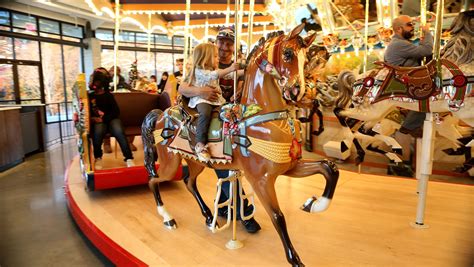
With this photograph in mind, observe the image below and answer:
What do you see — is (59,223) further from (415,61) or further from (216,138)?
(415,61)

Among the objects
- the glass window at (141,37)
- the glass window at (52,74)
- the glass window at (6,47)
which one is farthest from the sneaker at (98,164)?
the glass window at (141,37)

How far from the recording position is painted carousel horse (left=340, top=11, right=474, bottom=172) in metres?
2.46

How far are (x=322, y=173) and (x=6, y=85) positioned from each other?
443 inches

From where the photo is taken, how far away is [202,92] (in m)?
2.15

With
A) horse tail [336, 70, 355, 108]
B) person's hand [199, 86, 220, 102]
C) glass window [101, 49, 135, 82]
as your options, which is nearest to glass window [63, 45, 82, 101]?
glass window [101, 49, 135, 82]

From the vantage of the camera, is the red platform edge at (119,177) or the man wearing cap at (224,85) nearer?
the man wearing cap at (224,85)

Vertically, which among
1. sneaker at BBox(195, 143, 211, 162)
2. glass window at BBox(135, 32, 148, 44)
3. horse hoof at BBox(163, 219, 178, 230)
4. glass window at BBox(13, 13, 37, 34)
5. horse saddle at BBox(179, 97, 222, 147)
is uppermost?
glass window at BBox(135, 32, 148, 44)

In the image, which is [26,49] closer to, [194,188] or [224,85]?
[194,188]

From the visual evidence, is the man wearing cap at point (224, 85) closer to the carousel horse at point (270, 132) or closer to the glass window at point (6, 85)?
the carousel horse at point (270, 132)

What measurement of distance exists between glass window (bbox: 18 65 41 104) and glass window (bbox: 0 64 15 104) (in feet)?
1.12

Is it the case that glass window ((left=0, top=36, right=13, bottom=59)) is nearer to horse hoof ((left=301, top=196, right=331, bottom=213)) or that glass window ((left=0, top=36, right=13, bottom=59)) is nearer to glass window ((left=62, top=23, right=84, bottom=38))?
glass window ((left=62, top=23, right=84, bottom=38))

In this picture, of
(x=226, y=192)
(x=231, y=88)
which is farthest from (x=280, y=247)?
(x=231, y=88)

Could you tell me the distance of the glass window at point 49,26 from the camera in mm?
11562

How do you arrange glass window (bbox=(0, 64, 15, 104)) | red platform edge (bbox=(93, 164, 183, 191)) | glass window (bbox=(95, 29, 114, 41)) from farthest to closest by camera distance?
glass window (bbox=(95, 29, 114, 41)), glass window (bbox=(0, 64, 15, 104)), red platform edge (bbox=(93, 164, 183, 191))
